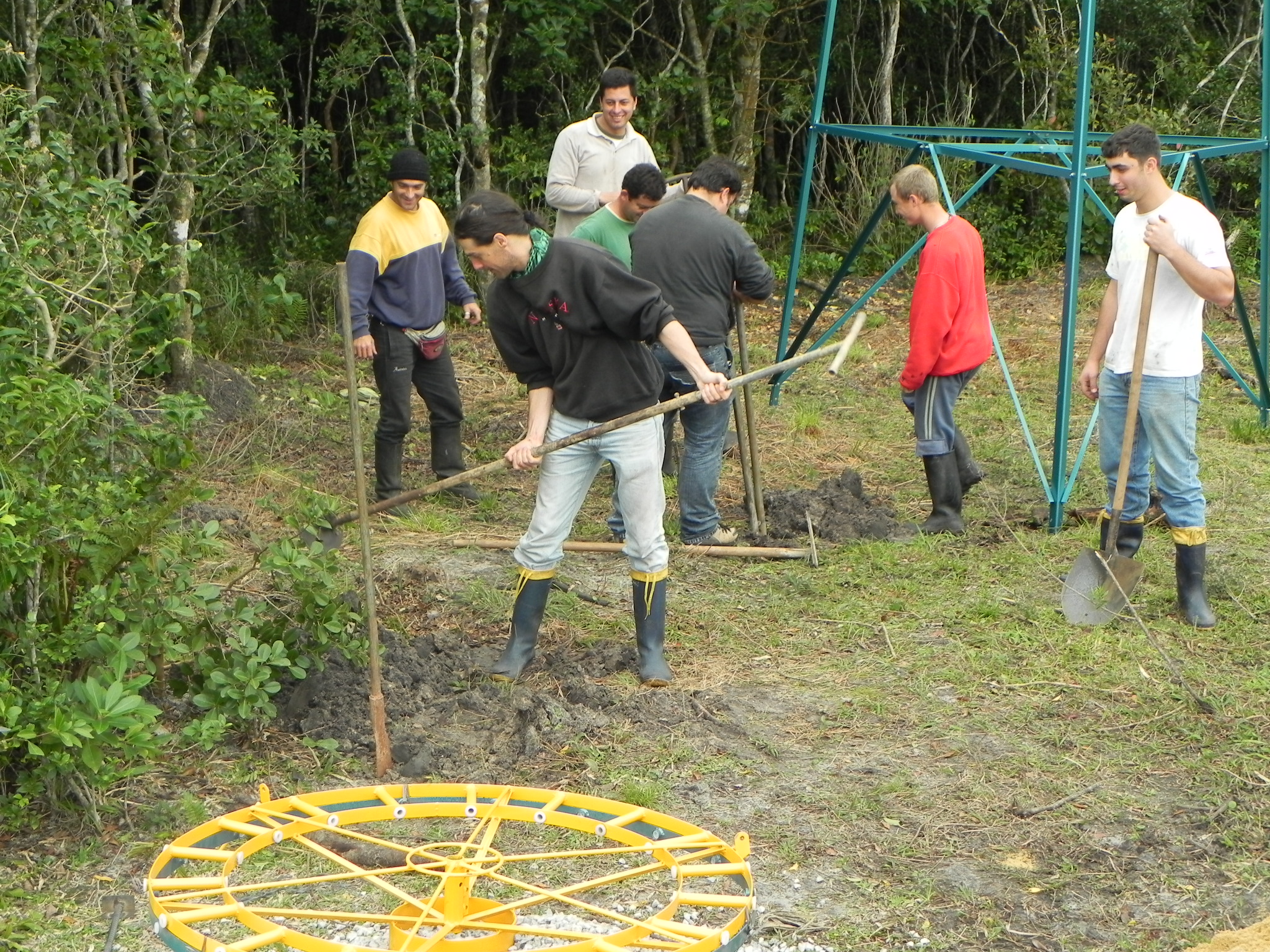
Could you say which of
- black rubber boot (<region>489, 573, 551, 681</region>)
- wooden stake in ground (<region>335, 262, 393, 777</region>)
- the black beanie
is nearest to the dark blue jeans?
black rubber boot (<region>489, 573, 551, 681</region>)

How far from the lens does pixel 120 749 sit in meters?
4.01

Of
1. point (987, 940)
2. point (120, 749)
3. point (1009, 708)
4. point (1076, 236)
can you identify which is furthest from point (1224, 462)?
point (120, 749)

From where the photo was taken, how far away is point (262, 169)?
8781 mm

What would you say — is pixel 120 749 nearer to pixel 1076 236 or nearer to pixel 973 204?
pixel 1076 236

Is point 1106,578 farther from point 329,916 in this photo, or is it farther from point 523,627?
point 329,916

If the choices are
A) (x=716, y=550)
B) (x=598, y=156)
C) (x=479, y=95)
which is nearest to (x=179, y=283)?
(x=598, y=156)

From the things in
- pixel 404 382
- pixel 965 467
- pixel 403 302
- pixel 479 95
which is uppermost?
pixel 479 95

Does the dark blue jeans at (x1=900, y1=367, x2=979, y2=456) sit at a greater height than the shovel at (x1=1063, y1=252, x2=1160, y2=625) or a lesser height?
greater

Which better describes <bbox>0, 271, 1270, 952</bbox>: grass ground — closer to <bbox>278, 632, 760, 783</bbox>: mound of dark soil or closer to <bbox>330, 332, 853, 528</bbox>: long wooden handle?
<bbox>278, 632, 760, 783</bbox>: mound of dark soil

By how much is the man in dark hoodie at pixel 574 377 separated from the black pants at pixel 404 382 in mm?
2143

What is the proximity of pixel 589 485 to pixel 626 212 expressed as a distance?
205cm

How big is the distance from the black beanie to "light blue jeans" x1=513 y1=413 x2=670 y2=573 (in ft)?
7.62

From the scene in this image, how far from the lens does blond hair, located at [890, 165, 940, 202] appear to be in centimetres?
657

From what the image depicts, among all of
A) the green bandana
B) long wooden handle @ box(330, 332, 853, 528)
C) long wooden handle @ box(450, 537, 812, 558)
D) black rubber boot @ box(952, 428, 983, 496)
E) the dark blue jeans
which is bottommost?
long wooden handle @ box(450, 537, 812, 558)
